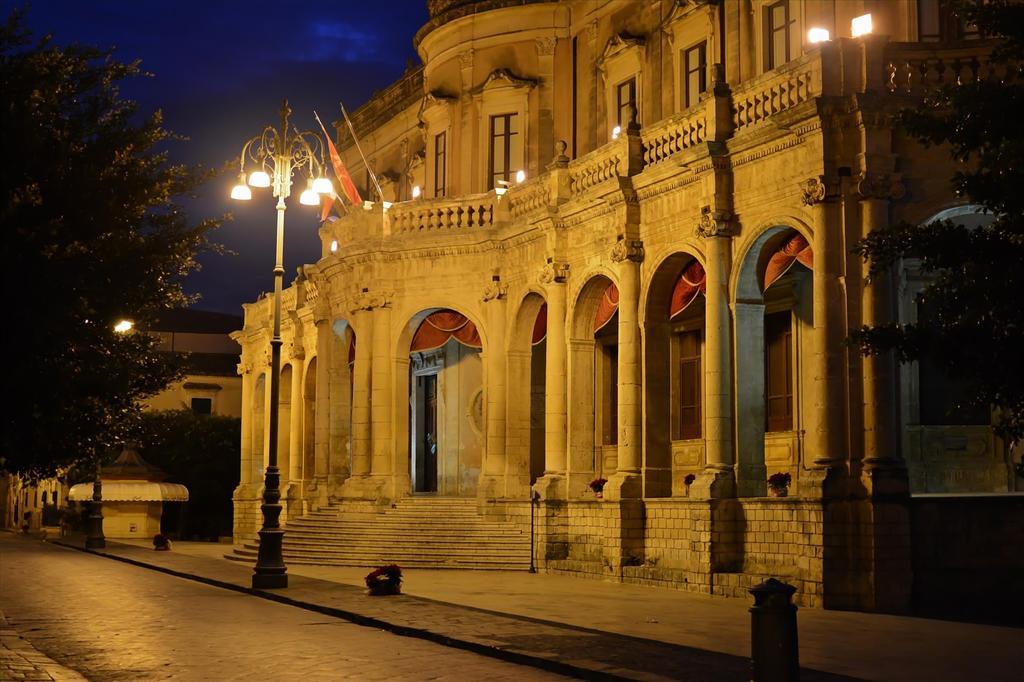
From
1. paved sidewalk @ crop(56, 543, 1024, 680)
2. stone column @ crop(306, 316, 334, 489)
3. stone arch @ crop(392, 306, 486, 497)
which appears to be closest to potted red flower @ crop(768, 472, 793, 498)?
paved sidewalk @ crop(56, 543, 1024, 680)

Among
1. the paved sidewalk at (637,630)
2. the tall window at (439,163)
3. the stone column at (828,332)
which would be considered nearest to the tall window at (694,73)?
the stone column at (828,332)

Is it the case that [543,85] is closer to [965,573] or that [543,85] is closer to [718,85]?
[718,85]

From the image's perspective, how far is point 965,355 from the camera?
11672 millimetres

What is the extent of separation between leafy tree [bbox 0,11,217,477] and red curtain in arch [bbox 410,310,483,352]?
19.3 metres

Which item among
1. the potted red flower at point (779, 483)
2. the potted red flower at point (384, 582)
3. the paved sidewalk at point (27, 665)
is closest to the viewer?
the paved sidewalk at point (27, 665)

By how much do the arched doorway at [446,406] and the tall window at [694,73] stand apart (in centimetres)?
807

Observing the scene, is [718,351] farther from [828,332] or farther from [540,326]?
[540,326]

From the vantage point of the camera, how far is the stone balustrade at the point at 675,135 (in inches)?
957

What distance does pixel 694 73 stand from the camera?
29.5 metres

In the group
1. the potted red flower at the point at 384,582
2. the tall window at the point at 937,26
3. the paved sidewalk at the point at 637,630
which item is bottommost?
the paved sidewalk at the point at 637,630

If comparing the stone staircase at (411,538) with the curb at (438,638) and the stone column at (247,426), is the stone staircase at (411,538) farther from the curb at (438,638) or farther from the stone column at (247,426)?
the stone column at (247,426)

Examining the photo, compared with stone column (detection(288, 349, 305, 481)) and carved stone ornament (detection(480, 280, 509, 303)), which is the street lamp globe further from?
stone column (detection(288, 349, 305, 481))

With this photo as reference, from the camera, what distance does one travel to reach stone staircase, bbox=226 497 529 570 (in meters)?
28.7

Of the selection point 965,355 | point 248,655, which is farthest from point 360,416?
point 965,355
